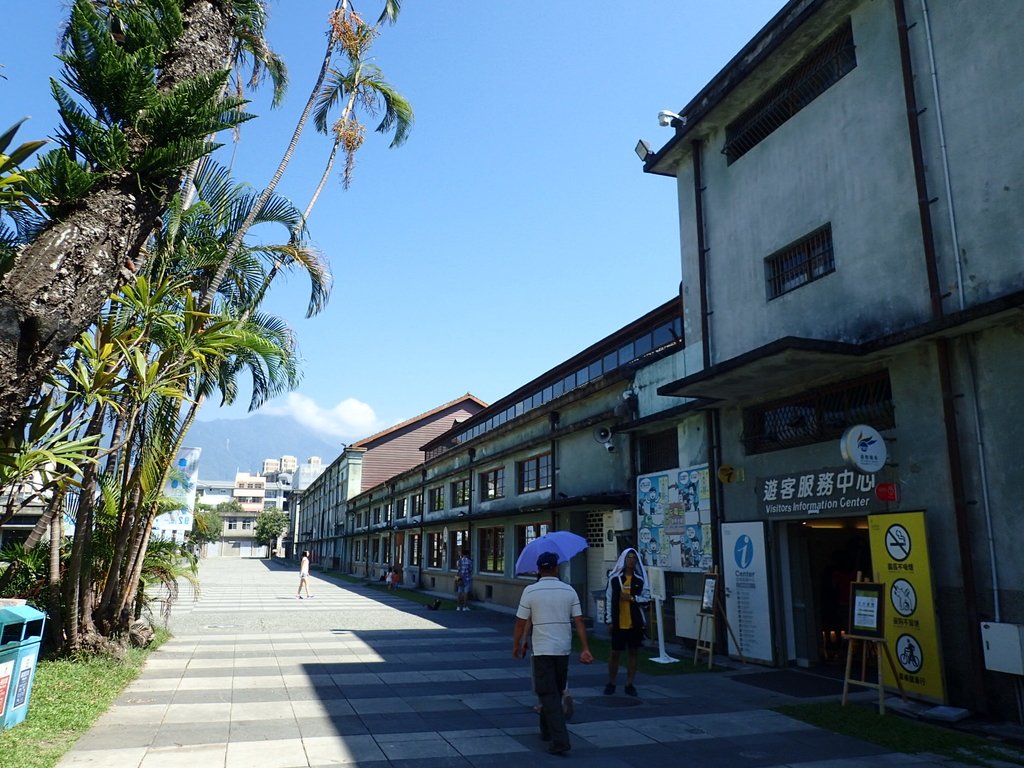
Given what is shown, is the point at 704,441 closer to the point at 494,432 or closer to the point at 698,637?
the point at 698,637

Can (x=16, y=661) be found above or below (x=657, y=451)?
below

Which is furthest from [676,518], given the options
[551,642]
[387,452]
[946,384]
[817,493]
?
[387,452]

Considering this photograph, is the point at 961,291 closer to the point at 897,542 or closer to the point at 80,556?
the point at 897,542

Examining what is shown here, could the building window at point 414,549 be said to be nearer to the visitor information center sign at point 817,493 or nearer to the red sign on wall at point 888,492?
the visitor information center sign at point 817,493

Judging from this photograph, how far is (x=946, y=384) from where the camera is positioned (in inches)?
342

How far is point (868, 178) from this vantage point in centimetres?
1015

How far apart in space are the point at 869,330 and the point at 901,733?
494 centimetres

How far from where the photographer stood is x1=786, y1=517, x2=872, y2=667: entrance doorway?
1149cm

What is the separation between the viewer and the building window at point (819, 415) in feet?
32.7

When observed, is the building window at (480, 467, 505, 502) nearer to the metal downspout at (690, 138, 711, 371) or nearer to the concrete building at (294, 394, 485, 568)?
the metal downspout at (690, 138, 711, 371)

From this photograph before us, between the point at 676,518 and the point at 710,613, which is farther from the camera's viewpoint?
the point at 676,518

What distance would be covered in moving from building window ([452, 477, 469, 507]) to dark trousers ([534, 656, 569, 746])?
66.2 feet

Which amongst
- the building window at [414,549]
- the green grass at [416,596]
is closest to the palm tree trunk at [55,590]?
the green grass at [416,596]

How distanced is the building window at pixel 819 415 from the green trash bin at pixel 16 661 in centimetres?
1003
